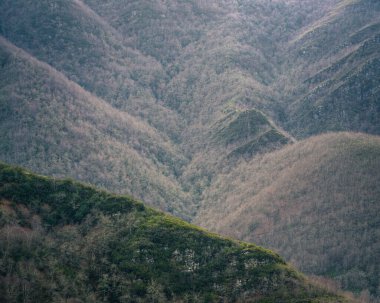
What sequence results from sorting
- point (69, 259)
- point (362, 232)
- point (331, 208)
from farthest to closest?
point (331, 208)
point (362, 232)
point (69, 259)

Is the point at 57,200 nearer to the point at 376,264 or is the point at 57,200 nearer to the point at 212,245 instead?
the point at 212,245

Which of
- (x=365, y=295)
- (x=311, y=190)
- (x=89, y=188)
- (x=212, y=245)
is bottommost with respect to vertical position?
(x=365, y=295)

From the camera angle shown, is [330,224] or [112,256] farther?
[330,224]

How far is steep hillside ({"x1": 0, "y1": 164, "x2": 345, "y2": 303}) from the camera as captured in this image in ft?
312

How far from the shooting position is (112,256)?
10756 centimetres

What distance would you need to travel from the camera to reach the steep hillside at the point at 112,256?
95062mm

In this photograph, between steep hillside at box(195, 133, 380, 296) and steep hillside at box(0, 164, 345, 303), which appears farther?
steep hillside at box(195, 133, 380, 296)

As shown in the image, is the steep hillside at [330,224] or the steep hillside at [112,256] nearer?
the steep hillside at [112,256]

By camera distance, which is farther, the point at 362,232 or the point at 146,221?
the point at 362,232

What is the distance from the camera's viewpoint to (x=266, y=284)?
104 meters

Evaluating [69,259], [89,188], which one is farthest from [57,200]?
[69,259]

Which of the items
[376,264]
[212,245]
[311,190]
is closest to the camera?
[212,245]

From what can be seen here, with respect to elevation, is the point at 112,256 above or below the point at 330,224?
below

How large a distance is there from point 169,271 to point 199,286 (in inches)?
277
